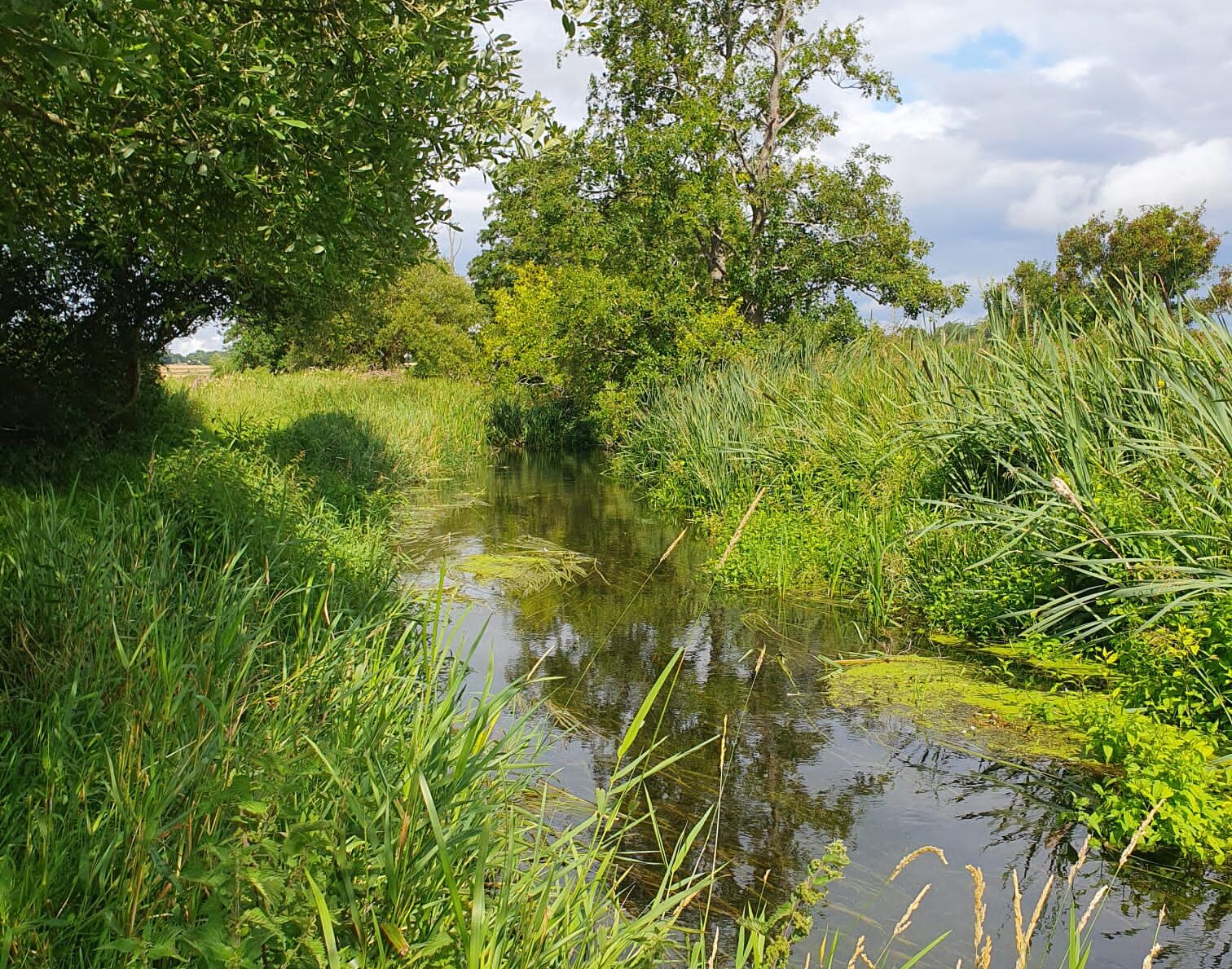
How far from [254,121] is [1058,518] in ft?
17.7

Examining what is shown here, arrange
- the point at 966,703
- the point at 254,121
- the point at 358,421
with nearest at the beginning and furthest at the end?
the point at 254,121 → the point at 966,703 → the point at 358,421

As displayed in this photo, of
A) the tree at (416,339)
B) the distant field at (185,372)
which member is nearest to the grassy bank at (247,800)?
the distant field at (185,372)

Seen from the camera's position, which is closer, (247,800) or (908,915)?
(908,915)

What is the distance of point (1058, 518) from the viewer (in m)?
6.15

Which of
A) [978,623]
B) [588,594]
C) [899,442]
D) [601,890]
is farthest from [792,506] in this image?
[601,890]

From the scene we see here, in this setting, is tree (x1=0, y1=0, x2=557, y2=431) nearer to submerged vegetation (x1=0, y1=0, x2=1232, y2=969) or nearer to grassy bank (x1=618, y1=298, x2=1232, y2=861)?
submerged vegetation (x1=0, y1=0, x2=1232, y2=969)

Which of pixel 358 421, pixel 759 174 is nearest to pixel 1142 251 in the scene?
pixel 759 174

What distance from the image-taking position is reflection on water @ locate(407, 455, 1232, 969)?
4102mm

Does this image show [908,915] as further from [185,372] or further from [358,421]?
[185,372]

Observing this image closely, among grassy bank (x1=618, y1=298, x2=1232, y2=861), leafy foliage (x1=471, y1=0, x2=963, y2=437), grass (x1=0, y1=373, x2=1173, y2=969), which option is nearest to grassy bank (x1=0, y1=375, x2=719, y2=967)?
grass (x1=0, y1=373, x2=1173, y2=969)

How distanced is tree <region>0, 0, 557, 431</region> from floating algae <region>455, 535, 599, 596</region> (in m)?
3.84

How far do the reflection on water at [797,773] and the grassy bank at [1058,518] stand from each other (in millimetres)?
389

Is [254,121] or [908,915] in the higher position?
[254,121]

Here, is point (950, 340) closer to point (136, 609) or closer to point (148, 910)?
point (136, 609)
